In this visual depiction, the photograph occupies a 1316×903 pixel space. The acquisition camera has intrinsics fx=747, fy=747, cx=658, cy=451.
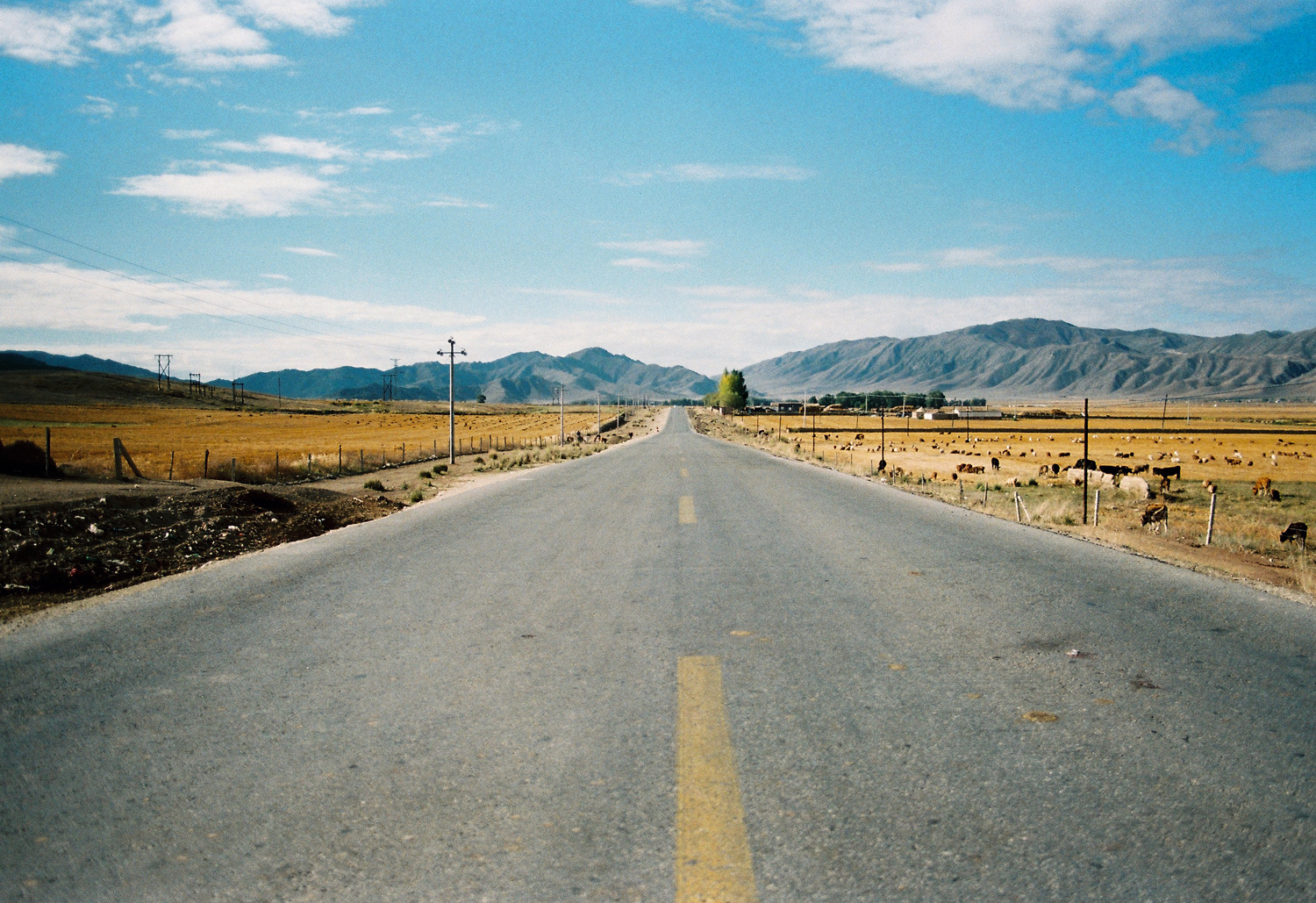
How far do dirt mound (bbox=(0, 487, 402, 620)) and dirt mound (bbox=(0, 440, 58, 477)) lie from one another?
16.0 ft

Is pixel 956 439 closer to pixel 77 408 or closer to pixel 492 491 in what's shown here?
pixel 492 491

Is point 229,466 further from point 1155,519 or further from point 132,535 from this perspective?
point 1155,519

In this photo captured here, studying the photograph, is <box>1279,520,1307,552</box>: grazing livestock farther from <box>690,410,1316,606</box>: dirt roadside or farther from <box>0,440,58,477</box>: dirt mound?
<box>0,440,58,477</box>: dirt mound

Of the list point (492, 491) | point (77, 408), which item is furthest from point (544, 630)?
point (77, 408)

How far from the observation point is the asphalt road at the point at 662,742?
9.66 ft

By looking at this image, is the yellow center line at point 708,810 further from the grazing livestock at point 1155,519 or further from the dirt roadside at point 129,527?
the grazing livestock at point 1155,519

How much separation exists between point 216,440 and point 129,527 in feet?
205

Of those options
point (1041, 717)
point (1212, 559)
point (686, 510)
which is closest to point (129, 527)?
point (686, 510)

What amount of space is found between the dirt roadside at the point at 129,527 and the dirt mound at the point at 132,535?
13mm

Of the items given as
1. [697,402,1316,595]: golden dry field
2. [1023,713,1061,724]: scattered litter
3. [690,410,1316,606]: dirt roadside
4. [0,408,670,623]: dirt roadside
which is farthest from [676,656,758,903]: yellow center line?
[697,402,1316,595]: golden dry field

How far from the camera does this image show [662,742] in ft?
13.2

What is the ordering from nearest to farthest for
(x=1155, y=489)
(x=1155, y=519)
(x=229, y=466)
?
(x=1155, y=519) → (x=229, y=466) → (x=1155, y=489)

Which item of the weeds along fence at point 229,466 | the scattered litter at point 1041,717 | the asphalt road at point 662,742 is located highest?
the scattered litter at point 1041,717

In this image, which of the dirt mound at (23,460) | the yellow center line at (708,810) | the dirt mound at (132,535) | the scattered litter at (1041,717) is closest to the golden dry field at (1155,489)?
the scattered litter at (1041,717)
